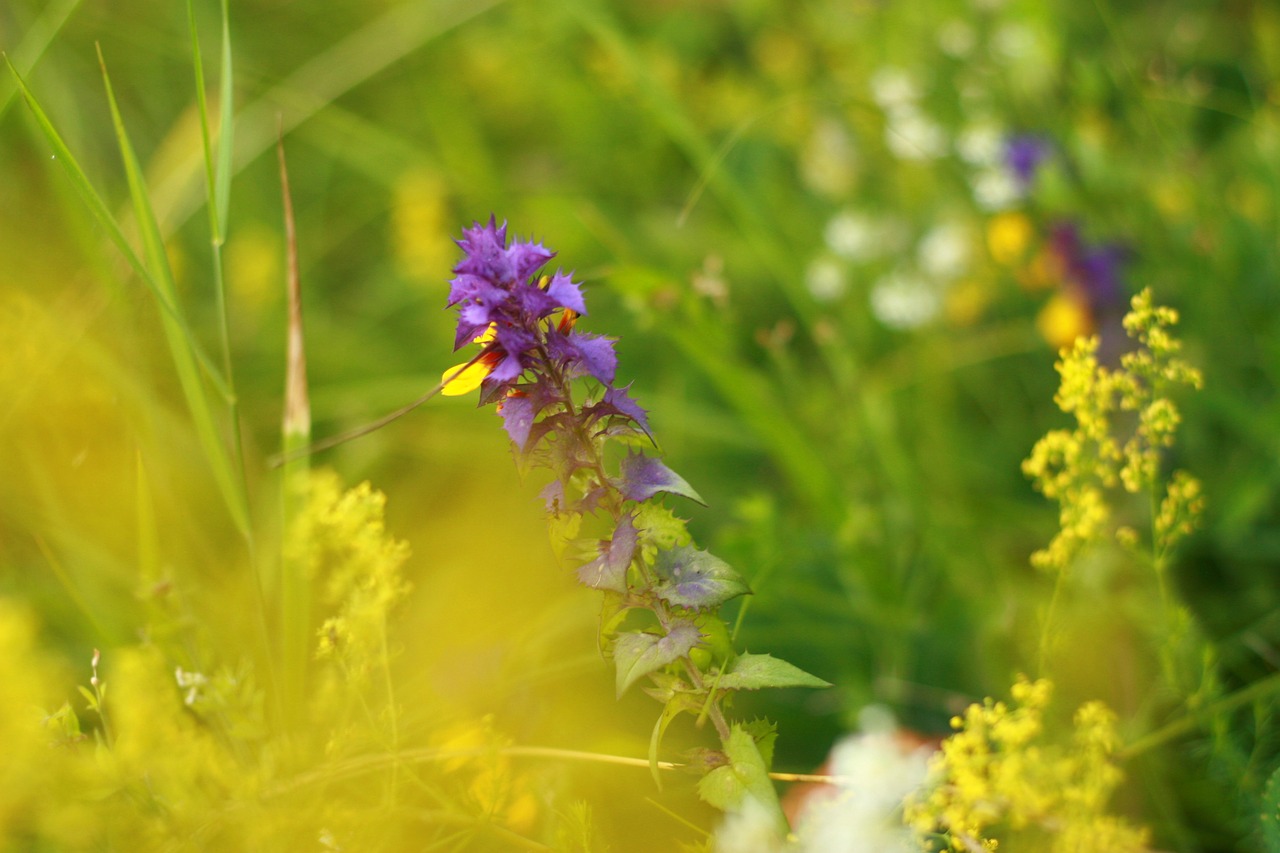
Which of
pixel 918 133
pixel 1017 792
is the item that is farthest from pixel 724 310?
pixel 1017 792

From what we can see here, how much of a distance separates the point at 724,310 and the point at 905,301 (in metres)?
0.60

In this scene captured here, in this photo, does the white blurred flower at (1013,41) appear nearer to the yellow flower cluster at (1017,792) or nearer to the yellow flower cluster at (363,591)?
the yellow flower cluster at (1017,792)

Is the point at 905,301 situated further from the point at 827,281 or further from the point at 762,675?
the point at 762,675

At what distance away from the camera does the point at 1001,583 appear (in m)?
1.60

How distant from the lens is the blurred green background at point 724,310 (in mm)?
1476

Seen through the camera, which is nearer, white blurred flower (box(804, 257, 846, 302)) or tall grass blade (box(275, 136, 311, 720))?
tall grass blade (box(275, 136, 311, 720))

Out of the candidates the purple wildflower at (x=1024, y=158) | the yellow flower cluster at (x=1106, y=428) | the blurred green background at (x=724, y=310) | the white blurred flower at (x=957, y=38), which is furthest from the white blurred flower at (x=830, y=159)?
the yellow flower cluster at (x=1106, y=428)

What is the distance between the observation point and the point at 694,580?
31.3 inches

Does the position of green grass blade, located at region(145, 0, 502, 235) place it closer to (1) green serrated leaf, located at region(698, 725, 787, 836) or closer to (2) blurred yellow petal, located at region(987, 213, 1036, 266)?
(2) blurred yellow petal, located at region(987, 213, 1036, 266)

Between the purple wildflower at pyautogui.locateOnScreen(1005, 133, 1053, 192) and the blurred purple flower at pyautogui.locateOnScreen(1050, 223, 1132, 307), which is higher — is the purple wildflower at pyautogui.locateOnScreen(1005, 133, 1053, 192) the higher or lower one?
the higher one

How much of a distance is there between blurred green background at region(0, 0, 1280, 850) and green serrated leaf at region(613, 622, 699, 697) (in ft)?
1.16

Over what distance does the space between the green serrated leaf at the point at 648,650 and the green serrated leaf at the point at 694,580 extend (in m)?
0.02

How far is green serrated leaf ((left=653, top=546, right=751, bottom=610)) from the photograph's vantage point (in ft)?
2.53

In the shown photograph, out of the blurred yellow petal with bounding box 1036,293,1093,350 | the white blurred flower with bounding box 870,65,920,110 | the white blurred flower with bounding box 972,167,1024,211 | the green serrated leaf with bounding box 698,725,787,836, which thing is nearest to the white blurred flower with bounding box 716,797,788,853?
the green serrated leaf with bounding box 698,725,787,836
